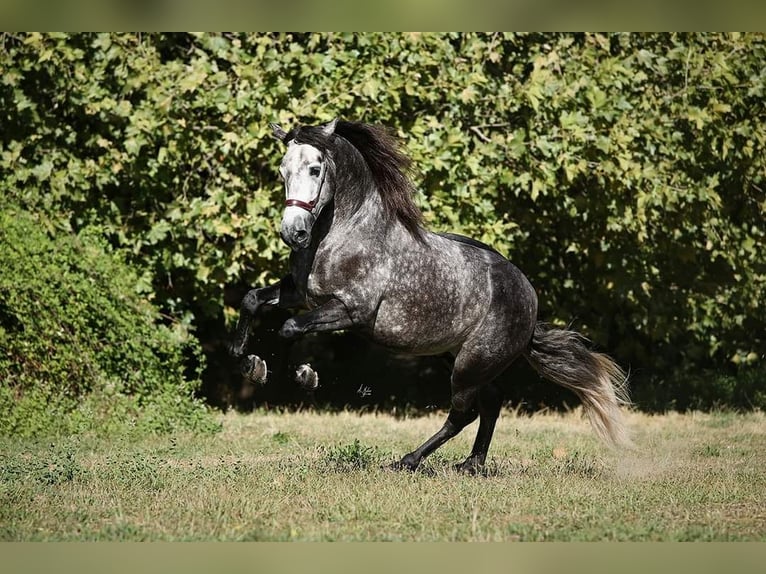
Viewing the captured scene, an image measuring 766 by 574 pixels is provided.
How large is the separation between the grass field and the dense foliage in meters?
2.68

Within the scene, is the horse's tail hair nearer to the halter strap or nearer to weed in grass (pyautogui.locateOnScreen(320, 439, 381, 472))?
weed in grass (pyautogui.locateOnScreen(320, 439, 381, 472))

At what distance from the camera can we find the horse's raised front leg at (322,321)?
6.49 meters

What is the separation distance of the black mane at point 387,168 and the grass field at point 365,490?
5.94 ft

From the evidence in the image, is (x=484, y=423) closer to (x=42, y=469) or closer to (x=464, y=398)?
(x=464, y=398)

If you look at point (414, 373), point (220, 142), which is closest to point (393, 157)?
point (220, 142)

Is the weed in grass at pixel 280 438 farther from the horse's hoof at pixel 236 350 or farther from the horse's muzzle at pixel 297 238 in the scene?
the horse's muzzle at pixel 297 238

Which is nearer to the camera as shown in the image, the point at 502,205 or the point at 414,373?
the point at 502,205

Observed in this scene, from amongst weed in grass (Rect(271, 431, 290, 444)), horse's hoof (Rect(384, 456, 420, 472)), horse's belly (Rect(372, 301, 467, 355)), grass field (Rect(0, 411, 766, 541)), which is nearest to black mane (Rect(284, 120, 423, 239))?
horse's belly (Rect(372, 301, 467, 355))

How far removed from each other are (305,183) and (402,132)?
496cm

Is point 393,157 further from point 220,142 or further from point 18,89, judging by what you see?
point 18,89

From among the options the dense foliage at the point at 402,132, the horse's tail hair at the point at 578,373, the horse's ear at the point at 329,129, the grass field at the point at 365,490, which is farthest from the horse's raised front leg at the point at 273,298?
the dense foliage at the point at 402,132
